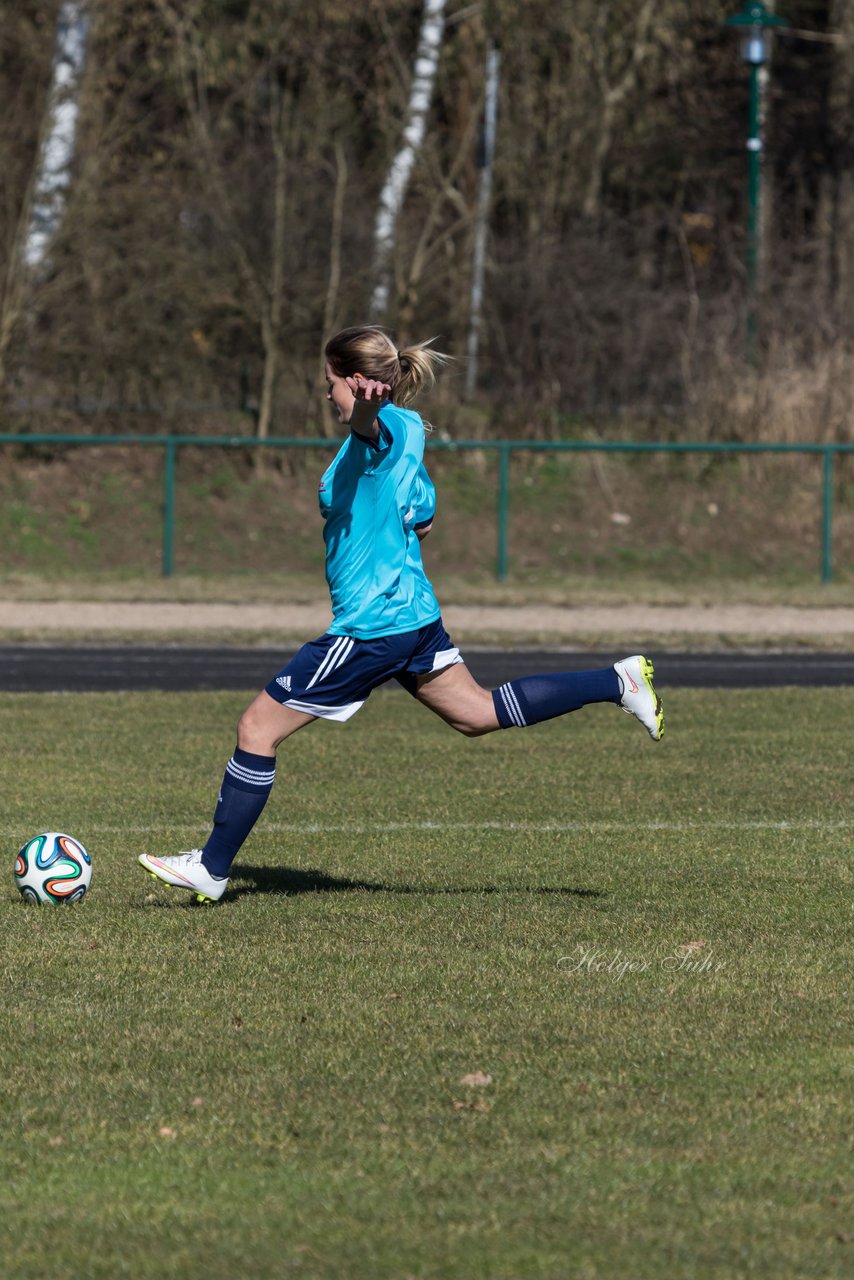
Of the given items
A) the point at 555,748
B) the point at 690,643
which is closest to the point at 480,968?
the point at 555,748

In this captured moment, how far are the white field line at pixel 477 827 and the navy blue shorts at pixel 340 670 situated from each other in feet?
6.37

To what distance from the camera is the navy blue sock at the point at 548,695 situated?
7.21 metres

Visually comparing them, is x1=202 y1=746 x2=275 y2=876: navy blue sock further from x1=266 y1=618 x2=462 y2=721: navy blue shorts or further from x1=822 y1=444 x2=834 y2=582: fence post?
x1=822 y1=444 x2=834 y2=582: fence post

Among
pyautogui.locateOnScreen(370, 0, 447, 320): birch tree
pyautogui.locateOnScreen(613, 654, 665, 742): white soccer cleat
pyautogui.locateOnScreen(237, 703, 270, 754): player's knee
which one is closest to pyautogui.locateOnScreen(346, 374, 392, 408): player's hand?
pyautogui.locateOnScreen(237, 703, 270, 754): player's knee

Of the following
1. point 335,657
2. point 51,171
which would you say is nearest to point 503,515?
point 51,171

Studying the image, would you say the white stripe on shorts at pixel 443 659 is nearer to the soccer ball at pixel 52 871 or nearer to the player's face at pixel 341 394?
the player's face at pixel 341 394

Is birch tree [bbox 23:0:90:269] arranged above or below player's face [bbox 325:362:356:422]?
above

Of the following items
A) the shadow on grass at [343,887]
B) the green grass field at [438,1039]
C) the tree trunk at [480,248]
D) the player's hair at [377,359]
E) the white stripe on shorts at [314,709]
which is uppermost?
the tree trunk at [480,248]

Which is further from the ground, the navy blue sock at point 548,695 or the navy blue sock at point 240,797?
the navy blue sock at point 548,695

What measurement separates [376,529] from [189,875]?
4.76 ft

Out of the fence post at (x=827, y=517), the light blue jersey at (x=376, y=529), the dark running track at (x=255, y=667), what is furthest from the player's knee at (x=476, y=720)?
the fence post at (x=827, y=517)

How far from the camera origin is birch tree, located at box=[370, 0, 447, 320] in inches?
1109

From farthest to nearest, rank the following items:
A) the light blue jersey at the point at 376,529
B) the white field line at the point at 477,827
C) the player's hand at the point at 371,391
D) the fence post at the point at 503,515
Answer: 1. the fence post at the point at 503,515
2. the white field line at the point at 477,827
3. the light blue jersey at the point at 376,529
4. the player's hand at the point at 371,391

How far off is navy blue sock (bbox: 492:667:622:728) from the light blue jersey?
54cm
